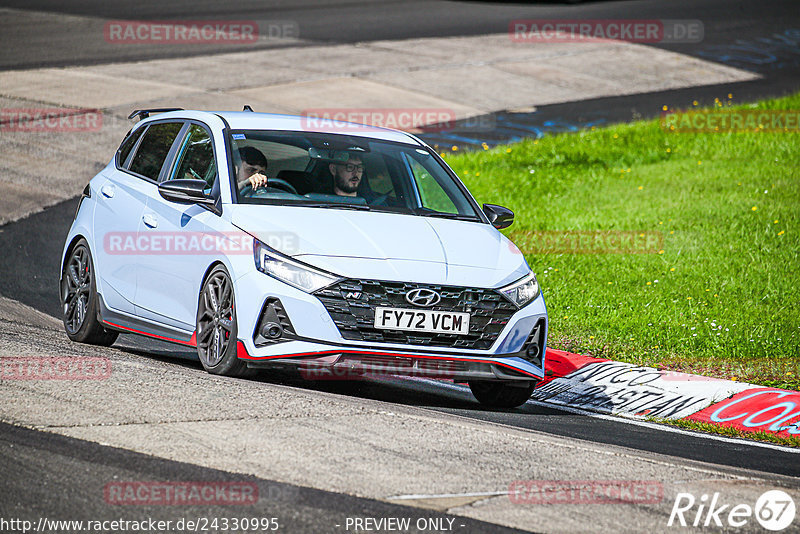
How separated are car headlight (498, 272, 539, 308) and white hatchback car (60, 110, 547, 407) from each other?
0.01 metres

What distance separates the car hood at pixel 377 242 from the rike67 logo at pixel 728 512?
2348 millimetres

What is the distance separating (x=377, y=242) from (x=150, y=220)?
1975 millimetres

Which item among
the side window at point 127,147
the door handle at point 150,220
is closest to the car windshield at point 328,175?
the door handle at point 150,220

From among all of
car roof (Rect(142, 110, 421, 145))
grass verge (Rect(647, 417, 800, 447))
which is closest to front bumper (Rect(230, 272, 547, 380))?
grass verge (Rect(647, 417, 800, 447))

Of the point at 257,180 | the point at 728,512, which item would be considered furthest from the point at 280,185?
the point at 728,512

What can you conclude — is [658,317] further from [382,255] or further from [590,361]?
[382,255]

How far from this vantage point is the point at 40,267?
12.6 metres

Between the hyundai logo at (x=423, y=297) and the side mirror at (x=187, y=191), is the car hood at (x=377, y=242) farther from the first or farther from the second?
the side mirror at (x=187, y=191)

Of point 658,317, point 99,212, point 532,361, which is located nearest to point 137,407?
point 532,361

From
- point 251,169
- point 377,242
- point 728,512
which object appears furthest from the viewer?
point 251,169

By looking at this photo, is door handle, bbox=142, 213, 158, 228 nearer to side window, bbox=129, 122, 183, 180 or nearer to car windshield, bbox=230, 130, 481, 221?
side window, bbox=129, 122, 183, 180

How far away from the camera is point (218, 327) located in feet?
25.2

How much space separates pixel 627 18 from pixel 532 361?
25.9 metres

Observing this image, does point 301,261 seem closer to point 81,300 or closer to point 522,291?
point 522,291
